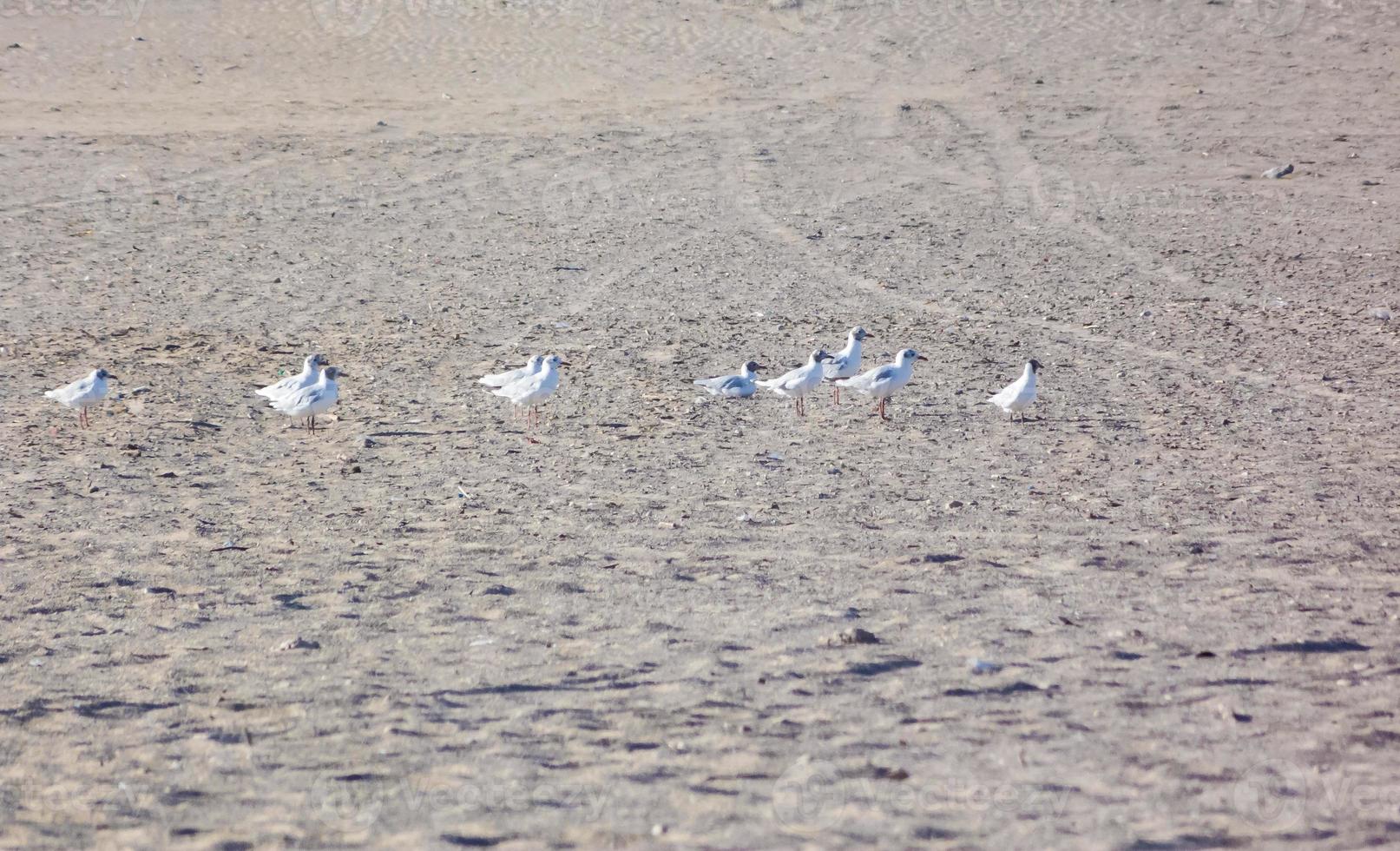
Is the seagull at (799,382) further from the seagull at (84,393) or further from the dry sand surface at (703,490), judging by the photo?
the seagull at (84,393)

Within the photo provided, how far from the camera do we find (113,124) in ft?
74.1

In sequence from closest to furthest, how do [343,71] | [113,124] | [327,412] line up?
1. [327,412]
2. [113,124]
3. [343,71]

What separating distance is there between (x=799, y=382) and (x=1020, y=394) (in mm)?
1675

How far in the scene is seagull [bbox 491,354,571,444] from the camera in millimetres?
10453

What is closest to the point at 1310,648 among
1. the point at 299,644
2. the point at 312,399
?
the point at 299,644

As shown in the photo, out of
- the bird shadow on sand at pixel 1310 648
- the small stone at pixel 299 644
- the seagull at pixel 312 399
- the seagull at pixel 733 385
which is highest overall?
the seagull at pixel 312 399

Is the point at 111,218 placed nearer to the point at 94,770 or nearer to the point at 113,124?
the point at 113,124

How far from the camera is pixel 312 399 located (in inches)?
398

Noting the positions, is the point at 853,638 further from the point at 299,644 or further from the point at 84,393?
the point at 84,393

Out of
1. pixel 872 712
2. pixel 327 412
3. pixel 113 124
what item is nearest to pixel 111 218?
pixel 113 124

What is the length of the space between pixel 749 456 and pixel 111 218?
11.2 m

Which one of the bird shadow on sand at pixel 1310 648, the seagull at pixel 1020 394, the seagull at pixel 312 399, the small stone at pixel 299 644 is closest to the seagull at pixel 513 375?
the seagull at pixel 312 399

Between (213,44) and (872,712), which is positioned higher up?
(213,44)

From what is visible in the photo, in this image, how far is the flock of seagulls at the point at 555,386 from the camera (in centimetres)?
1019
